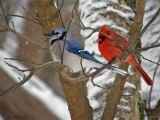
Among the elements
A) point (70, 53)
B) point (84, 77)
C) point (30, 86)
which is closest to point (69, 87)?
point (70, 53)

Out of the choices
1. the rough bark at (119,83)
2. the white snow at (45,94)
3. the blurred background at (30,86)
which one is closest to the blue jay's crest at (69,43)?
the rough bark at (119,83)

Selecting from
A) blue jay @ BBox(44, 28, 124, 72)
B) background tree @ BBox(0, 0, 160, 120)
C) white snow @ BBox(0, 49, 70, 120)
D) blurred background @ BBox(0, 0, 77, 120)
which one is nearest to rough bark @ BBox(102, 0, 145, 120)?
background tree @ BBox(0, 0, 160, 120)

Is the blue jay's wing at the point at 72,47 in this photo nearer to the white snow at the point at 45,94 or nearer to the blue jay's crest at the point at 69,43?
the blue jay's crest at the point at 69,43

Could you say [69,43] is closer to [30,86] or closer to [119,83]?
[119,83]

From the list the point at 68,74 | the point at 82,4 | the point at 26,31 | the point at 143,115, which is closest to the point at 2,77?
the point at 26,31

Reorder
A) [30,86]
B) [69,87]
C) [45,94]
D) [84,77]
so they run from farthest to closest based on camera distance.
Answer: [45,94]
[30,86]
[69,87]
[84,77]

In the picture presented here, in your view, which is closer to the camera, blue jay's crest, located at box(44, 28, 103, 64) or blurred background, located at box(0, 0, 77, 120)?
blue jay's crest, located at box(44, 28, 103, 64)

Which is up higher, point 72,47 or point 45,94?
point 45,94

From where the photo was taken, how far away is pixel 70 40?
1877mm

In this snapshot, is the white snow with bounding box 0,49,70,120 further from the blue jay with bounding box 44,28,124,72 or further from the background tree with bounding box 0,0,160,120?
the blue jay with bounding box 44,28,124,72

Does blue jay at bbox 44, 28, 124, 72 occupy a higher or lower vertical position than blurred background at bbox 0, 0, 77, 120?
lower

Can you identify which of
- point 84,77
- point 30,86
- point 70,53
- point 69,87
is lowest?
point 84,77

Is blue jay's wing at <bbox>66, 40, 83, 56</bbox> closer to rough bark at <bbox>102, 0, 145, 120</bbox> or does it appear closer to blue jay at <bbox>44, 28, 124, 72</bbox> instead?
blue jay at <bbox>44, 28, 124, 72</bbox>

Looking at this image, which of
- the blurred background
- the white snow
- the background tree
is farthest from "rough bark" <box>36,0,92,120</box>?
the white snow
